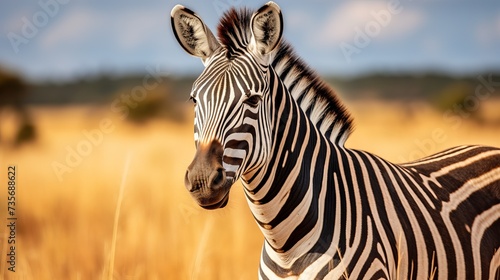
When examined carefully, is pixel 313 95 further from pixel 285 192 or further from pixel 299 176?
pixel 285 192

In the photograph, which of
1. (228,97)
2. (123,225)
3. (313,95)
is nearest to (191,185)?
(228,97)

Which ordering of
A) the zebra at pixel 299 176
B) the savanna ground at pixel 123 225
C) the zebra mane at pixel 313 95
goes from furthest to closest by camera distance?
the savanna ground at pixel 123 225 < the zebra mane at pixel 313 95 < the zebra at pixel 299 176

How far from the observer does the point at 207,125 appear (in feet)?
11.3

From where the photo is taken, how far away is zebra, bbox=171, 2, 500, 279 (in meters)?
3.50

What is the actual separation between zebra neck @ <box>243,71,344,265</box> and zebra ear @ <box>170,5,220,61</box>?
1.55ft

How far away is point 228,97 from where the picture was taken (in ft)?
11.5

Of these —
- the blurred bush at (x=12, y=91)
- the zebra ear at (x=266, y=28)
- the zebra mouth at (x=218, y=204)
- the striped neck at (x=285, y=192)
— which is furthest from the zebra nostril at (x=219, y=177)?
the blurred bush at (x=12, y=91)

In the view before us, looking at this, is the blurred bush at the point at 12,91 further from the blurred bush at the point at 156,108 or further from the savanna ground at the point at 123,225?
the savanna ground at the point at 123,225

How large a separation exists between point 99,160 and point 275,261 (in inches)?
497

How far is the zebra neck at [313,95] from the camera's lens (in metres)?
4.27

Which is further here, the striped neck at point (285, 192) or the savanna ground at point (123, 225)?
the savanna ground at point (123, 225)

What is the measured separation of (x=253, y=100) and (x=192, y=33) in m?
0.67

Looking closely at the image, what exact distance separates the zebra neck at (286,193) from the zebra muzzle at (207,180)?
1.40ft

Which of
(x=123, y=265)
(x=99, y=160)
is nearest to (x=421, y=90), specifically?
(x=99, y=160)
